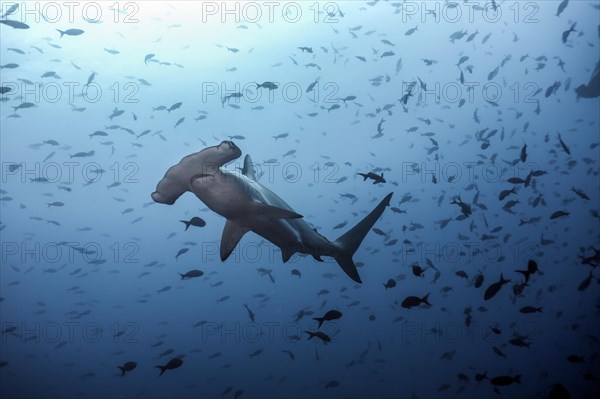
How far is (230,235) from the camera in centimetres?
461

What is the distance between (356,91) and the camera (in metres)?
7.72

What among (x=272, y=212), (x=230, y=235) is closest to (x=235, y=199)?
(x=272, y=212)

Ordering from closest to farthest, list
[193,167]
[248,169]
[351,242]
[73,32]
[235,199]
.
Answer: [193,167]
[235,199]
[248,169]
[351,242]
[73,32]

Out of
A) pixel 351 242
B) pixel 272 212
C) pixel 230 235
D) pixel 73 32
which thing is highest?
pixel 73 32

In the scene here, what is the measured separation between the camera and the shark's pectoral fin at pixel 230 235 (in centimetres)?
451

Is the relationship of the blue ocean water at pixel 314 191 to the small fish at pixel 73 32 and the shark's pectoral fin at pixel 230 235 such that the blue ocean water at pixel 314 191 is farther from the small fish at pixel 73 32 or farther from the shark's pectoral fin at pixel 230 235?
the shark's pectoral fin at pixel 230 235

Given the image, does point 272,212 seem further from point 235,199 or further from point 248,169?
point 248,169

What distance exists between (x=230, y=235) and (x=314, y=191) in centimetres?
372

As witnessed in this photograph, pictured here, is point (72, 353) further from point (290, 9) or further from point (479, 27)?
point (479, 27)

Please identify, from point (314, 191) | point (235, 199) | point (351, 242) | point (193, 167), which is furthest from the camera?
point (314, 191)

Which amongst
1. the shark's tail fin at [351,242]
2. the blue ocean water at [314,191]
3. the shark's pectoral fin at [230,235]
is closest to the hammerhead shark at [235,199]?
the shark's pectoral fin at [230,235]

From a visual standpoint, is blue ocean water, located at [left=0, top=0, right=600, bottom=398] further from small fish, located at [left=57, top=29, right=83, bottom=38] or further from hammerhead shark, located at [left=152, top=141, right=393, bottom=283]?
hammerhead shark, located at [left=152, top=141, right=393, bottom=283]

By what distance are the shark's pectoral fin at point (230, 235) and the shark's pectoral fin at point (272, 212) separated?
492mm

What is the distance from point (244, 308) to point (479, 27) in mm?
6531
